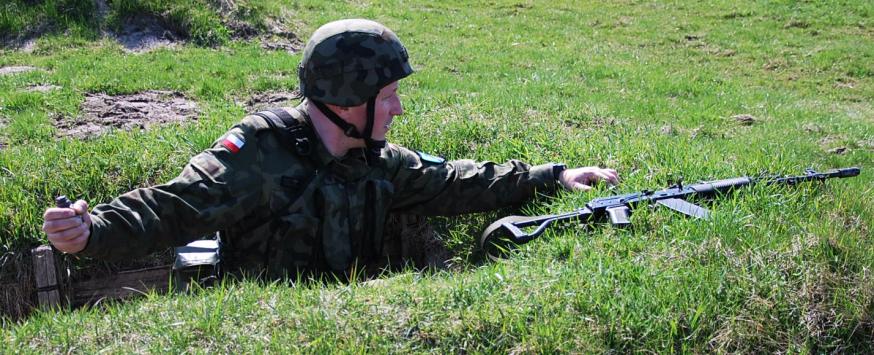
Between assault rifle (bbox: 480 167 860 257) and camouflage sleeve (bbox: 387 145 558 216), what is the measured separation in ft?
Answer: 1.59

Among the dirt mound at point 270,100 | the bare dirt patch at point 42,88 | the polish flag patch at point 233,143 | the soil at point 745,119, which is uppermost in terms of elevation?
the polish flag patch at point 233,143

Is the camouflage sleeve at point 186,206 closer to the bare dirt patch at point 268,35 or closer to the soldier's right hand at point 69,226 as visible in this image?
the soldier's right hand at point 69,226

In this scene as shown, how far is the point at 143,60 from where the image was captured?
36.6 ft

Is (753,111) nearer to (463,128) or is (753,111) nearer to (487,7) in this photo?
(463,128)

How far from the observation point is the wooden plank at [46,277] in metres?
5.04

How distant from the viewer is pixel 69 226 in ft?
11.8

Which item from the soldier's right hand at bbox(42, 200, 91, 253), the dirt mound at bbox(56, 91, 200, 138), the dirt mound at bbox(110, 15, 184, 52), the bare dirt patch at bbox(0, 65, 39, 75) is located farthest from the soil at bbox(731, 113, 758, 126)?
the bare dirt patch at bbox(0, 65, 39, 75)

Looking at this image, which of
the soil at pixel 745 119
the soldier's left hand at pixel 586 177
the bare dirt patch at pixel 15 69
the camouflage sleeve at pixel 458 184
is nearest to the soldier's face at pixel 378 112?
the camouflage sleeve at pixel 458 184

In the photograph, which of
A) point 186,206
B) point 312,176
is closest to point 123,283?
point 186,206

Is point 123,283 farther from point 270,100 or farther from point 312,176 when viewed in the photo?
point 270,100

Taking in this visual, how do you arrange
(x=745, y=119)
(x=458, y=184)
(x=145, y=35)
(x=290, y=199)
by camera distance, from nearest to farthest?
1. (x=290, y=199)
2. (x=458, y=184)
3. (x=745, y=119)
4. (x=145, y=35)

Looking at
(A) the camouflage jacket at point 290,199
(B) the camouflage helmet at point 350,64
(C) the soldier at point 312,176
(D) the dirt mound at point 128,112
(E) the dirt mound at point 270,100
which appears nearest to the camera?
(A) the camouflage jacket at point 290,199

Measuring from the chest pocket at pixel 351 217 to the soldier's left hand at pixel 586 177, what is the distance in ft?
4.05

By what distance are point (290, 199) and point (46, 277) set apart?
187 cm
